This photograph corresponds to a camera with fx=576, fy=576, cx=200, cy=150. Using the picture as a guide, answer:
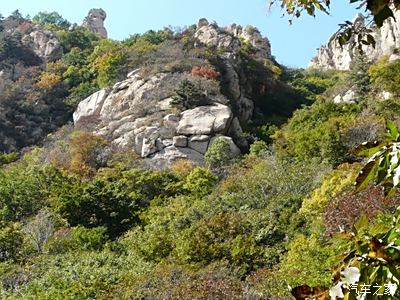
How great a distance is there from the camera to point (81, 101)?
3409 cm

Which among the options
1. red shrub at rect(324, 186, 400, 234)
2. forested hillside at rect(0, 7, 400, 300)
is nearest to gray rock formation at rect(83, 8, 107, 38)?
forested hillside at rect(0, 7, 400, 300)

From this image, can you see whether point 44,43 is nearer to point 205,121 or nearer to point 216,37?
point 216,37

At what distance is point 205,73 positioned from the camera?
30750 mm

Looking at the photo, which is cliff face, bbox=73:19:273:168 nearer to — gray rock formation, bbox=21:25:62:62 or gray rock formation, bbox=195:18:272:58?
gray rock formation, bbox=195:18:272:58

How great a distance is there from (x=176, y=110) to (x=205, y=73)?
12.3 feet

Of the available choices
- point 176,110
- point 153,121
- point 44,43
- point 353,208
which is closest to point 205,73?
point 176,110

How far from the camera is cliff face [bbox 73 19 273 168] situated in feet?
85.4

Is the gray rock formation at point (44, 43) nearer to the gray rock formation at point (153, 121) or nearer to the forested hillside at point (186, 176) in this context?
the forested hillside at point (186, 176)

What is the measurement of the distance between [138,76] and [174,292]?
24.1m

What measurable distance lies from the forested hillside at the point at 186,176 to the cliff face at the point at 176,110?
0.36 ft

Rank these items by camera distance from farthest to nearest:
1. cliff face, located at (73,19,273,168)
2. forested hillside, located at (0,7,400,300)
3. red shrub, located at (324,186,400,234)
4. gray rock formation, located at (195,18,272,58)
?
gray rock formation, located at (195,18,272,58) → cliff face, located at (73,19,273,168) → red shrub, located at (324,186,400,234) → forested hillside, located at (0,7,400,300)

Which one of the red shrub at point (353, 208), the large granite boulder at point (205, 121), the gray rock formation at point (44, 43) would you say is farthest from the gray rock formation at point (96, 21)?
the red shrub at point (353, 208)

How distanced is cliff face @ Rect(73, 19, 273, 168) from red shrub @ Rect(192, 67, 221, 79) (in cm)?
5

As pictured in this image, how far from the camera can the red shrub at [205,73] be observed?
3058 cm
